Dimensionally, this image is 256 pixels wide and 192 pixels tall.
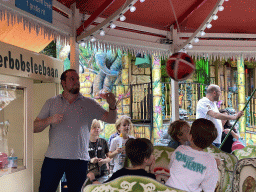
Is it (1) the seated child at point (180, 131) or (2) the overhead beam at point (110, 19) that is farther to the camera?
(2) the overhead beam at point (110, 19)

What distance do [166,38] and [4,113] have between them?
2.85m

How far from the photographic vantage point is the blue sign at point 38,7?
2617 mm

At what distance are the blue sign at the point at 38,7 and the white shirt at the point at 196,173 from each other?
5.72ft

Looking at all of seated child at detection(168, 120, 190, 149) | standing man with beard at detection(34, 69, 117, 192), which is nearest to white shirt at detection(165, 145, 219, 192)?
seated child at detection(168, 120, 190, 149)

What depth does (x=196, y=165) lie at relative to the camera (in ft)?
6.55

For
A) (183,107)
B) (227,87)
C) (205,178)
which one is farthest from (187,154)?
(227,87)

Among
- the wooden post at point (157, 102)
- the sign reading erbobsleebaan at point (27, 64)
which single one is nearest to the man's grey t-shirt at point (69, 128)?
the sign reading erbobsleebaan at point (27, 64)

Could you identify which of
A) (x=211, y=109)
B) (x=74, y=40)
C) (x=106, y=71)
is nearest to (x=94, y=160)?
(x=74, y=40)

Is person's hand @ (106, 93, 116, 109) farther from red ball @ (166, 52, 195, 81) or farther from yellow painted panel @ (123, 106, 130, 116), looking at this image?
yellow painted panel @ (123, 106, 130, 116)

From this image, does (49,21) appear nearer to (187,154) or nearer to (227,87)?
(187,154)

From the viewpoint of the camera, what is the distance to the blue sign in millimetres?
2617

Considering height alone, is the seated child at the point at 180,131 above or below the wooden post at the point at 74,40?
below

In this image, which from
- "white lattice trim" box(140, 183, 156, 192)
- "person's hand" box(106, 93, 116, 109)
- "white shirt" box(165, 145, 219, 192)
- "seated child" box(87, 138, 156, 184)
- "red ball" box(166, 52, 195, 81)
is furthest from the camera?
"red ball" box(166, 52, 195, 81)

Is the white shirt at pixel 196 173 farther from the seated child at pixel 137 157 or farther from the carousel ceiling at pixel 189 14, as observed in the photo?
the carousel ceiling at pixel 189 14
